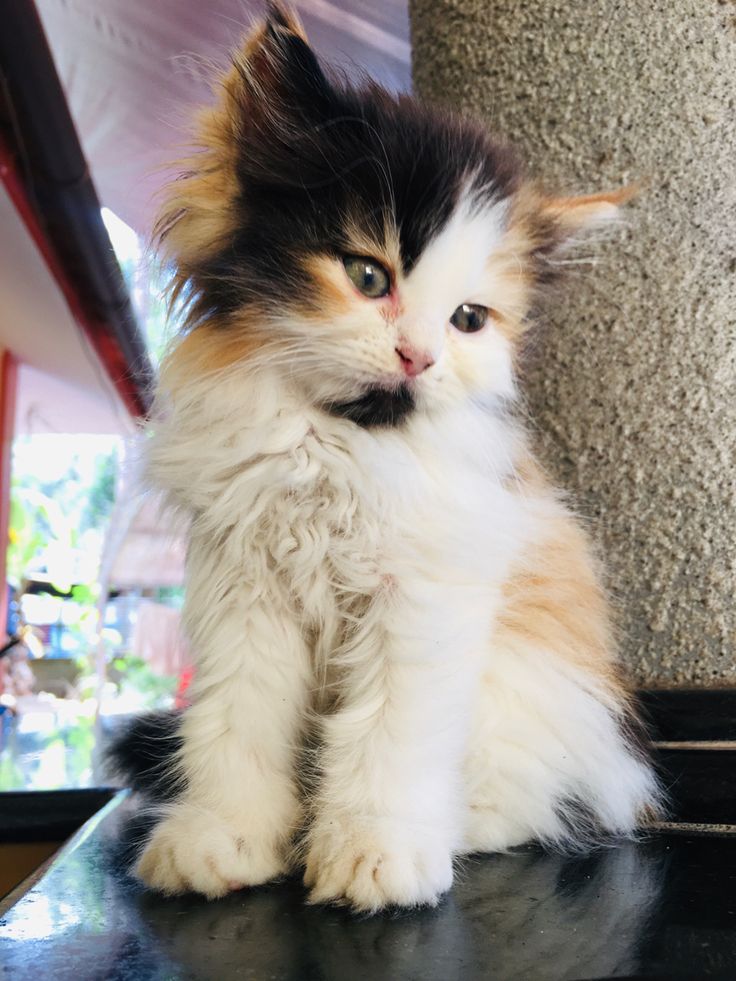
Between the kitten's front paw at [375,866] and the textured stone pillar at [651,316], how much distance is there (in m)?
0.61

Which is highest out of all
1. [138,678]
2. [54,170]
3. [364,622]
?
[54,170]

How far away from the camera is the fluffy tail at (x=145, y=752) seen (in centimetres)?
115

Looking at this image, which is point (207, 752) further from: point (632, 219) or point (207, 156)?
point (632, 219)

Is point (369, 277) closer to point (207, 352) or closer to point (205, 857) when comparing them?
point (207, 352)

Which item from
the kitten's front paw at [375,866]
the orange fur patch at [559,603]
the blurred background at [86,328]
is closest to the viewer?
the kitten's front paw at [375,866]

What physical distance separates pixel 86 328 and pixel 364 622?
4.03 m

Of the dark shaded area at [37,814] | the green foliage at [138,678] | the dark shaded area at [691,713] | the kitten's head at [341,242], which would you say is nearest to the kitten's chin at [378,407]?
the kitten's head at [341,242]

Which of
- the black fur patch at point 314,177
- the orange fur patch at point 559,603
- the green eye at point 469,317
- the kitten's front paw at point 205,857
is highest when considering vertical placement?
the black fur patch at point 314,177

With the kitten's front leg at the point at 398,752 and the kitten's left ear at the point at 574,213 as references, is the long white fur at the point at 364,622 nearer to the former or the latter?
the kitten's front leg at the point at 398,752

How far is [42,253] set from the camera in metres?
3.75

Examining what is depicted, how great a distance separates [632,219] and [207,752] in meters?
0.99

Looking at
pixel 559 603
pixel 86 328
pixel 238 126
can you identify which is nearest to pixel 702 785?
pixel 559 603

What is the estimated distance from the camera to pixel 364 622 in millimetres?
918

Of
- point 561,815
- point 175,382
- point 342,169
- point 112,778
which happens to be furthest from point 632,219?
point 112,778
